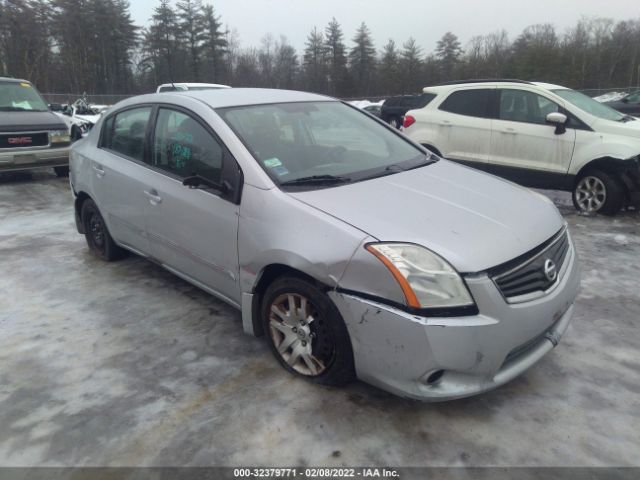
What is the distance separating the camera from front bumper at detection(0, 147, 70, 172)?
8648mm

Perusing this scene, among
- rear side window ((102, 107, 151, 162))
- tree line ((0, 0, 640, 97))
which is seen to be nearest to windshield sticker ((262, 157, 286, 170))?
rear side window ((102, 107, 151, 162))

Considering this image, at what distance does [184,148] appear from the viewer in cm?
350

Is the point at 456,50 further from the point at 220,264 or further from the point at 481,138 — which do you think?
the point at 220,264

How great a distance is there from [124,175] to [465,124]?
16.8 feet

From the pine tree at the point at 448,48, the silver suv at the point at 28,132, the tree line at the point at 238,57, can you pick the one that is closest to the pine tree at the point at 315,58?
the tree line at the point at 238,57

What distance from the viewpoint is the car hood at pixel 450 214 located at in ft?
7.89

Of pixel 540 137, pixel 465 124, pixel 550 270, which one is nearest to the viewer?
pixel 550 270

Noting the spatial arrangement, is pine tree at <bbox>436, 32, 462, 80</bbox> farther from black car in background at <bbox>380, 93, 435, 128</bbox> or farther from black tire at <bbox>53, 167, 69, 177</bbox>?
black tire at <bbox>53, 167, 69, 177</bbox>

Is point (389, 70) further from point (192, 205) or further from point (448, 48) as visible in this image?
point (192, 205)

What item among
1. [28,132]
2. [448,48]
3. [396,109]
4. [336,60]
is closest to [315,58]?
[336,60]

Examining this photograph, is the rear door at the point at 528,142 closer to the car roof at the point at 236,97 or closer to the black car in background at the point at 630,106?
the car roof at the point at 236,97

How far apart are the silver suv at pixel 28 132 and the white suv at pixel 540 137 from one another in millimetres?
6648

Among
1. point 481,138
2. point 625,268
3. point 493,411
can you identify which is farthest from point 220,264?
point 481,138

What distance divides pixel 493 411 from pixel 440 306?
0.78 m
